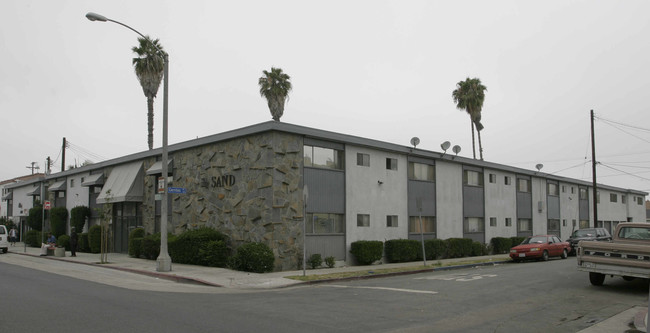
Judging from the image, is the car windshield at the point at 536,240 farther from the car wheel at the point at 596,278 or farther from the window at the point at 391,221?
the car wheel at the point at 596,278

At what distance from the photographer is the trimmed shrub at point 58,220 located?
37312 mm

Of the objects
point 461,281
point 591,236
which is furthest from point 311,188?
point 591,236

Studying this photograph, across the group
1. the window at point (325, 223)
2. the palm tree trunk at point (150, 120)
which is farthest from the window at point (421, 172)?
the palm tree trunk at point (150, 120)

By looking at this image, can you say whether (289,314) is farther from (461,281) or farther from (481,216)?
(481,216)

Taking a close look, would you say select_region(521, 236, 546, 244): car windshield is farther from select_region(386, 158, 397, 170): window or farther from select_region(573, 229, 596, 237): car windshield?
select_region(386, 158, 397, 170): window

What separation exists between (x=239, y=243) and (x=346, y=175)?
18.9 feet

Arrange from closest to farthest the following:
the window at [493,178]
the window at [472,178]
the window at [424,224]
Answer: the window at [424,224], the window at [472,178], the window at [493,178]

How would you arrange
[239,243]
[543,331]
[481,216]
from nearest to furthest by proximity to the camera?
[543,331] → [239,243] → [481,216]

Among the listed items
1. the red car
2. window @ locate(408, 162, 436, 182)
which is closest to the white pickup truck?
the red car

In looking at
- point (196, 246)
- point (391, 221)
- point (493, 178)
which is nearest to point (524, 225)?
point (493, 178)

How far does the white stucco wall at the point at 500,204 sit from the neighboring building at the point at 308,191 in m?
0.07

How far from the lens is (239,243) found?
71.0 feet

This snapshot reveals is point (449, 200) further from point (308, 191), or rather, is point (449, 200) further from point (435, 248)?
point (308, 191)

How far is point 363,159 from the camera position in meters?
24.6
